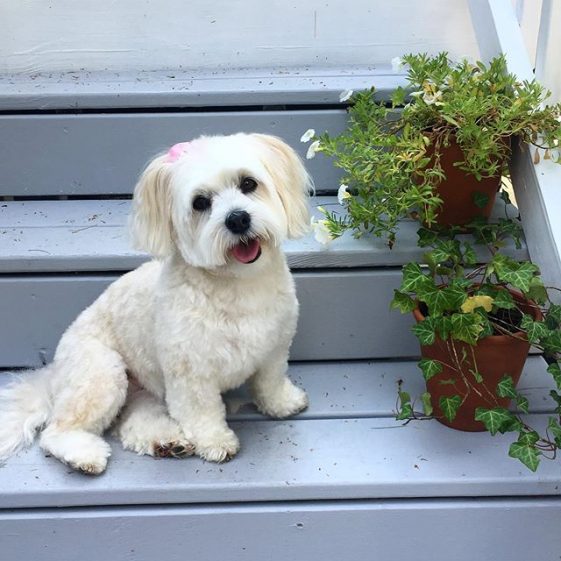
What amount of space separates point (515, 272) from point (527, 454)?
37 centimetres

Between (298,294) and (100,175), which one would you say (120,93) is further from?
(298,294)

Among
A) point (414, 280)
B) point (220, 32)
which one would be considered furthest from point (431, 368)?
point (220, 32)

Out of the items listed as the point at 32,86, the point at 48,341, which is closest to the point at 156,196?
the point at 48,341

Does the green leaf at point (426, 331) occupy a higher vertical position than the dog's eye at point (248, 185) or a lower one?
lower

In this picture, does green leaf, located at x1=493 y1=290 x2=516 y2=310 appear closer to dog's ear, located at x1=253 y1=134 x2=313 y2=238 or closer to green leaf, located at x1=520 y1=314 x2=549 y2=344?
green leaf, located at x1=520 y1=314 x2=549 y2=344

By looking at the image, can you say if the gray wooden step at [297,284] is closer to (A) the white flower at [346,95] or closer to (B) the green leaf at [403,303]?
(B) the green leaf at [403,303]

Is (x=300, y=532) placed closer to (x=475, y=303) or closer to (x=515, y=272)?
(x=475, y=303)

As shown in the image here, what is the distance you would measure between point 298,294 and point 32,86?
110 cm

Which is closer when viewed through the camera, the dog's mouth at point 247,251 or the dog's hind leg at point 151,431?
the dog's mouth at point 247,251

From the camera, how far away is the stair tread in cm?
170

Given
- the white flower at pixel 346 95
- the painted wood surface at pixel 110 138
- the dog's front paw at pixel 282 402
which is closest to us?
the dog's front paw at pixel 282 402

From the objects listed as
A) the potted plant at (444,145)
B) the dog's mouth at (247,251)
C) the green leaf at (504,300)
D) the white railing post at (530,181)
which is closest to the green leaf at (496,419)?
the green leaf at (504,300)

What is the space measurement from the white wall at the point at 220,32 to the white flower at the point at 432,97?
726mm

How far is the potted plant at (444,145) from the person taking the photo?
61.6 inches
